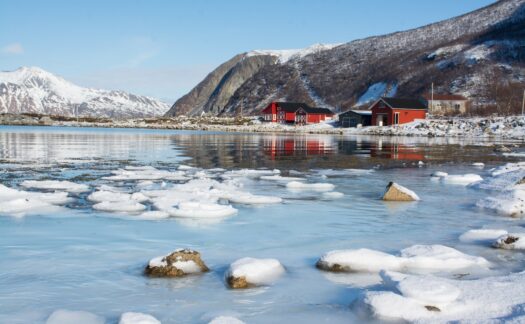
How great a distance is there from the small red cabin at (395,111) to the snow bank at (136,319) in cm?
8422

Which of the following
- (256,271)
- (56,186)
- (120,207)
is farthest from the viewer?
(56,186)

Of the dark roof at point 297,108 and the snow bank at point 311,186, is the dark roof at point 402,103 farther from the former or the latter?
the snow bank at point 311,186

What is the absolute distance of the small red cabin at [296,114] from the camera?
Answer: 107m

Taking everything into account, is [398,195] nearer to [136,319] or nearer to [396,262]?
[396,262]

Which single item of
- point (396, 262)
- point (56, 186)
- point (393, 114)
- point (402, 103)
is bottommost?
point (396, 262)

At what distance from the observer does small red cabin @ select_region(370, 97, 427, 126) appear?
86494 mm

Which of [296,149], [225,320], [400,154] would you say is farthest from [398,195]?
[296,149]

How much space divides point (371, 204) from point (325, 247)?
4.90m

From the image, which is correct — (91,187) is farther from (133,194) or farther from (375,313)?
(375,313)

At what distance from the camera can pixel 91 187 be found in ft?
52.6

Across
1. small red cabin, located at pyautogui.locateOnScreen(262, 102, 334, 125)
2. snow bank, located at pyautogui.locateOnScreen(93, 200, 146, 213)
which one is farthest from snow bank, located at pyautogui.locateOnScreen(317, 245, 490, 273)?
small red cabin, located at pyautogui.locateOnScreen(262, 102, 334, 125)

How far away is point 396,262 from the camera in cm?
786

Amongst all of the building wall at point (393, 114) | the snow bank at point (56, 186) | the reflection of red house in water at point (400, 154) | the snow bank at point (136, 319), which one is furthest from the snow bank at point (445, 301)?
the building wall at point (393, 114)

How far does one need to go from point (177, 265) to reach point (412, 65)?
146352 millimetres
